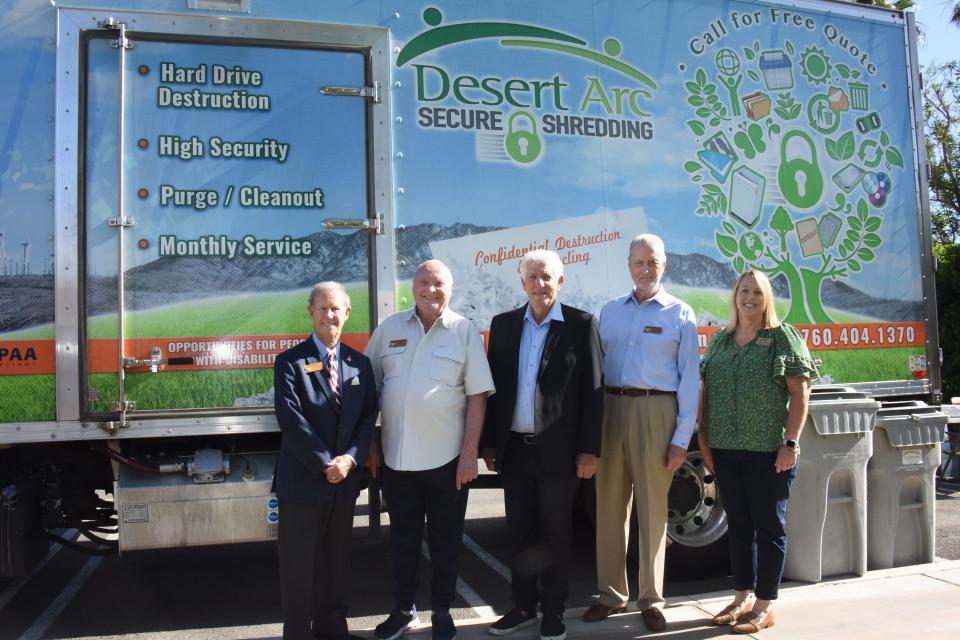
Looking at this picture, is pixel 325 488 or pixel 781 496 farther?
pixel 781 496

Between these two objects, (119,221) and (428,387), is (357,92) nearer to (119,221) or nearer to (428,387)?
(119,221)

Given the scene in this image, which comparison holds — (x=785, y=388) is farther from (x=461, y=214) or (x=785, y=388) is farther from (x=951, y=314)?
(x=951, y=314)

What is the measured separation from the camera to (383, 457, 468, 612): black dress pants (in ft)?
12.0

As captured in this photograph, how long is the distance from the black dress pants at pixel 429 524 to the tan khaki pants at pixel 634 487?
0.79 m

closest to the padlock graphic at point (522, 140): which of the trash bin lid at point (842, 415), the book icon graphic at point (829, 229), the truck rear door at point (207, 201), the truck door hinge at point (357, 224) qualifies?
the truck rear door at point (207, 201)

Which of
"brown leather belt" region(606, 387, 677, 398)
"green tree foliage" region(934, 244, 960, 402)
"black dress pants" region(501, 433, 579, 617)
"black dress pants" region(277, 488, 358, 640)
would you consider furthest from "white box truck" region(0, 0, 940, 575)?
"green tree foliage" region(934, 244, 960, 402)

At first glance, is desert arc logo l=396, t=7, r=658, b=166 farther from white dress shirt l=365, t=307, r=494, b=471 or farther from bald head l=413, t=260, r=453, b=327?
white dress shirt l=365, t=307, r=494, b=471

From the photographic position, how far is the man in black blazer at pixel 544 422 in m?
3.64

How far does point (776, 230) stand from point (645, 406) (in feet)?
6.01

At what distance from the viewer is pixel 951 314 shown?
38.1ft

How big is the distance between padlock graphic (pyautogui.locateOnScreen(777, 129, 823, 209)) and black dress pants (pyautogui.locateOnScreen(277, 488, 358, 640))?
3317 mm

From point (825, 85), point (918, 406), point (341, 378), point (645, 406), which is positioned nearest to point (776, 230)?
point (825, 85)

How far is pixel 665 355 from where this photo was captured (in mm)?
3855

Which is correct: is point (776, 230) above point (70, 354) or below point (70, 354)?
above
